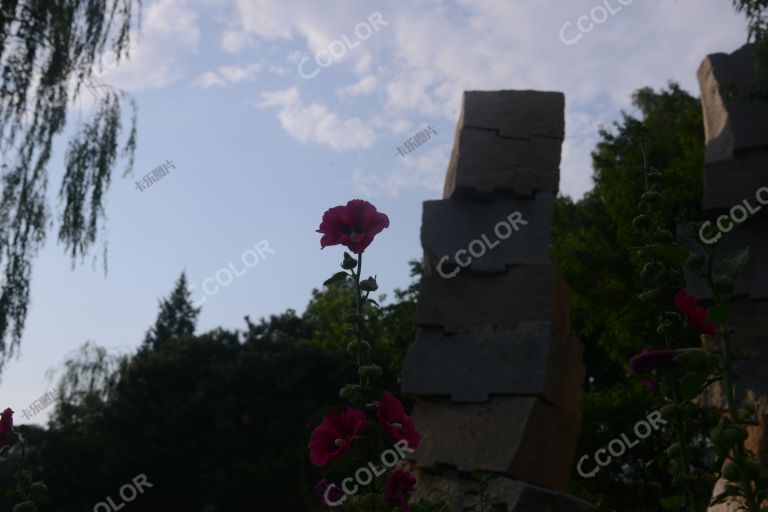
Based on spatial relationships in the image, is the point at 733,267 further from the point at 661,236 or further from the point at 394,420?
the point at 394,420

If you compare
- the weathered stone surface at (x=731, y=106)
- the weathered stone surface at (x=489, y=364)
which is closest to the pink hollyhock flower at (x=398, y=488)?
the weathered stone surface at (x=489, y=364)

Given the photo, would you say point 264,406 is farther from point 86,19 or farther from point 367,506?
point 367,506

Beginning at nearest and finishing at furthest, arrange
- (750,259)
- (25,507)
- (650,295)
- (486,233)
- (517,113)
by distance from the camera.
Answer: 1. (650,295)
2. (25,507)
3. (750,259)
4. (486,233)
5. (517,113)

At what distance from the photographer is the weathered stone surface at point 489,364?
16.6ft

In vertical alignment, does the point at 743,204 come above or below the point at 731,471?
above

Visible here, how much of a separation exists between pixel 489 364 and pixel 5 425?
121 inches

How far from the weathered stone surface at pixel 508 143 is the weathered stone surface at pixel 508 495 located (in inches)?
75.4

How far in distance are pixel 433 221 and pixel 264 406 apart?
14.8m

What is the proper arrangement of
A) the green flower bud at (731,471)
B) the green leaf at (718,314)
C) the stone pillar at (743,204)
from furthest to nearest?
the stone pillar at (743,204), the green flower bud at (731,471), the green leaf at (718,314)

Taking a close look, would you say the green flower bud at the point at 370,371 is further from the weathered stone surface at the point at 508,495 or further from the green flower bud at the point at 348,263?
the weathered stone surface at the point at 508,495

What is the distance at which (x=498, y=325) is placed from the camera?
5293 mm

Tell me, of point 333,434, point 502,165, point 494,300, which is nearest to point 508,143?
point 502,165

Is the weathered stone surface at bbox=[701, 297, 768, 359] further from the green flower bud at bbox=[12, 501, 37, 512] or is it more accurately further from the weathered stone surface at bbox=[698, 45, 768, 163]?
the green flower bud at bbox=[12, 501, 37, 512]

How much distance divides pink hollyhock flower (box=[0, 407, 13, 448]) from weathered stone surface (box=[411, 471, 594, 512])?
99.4 inches
